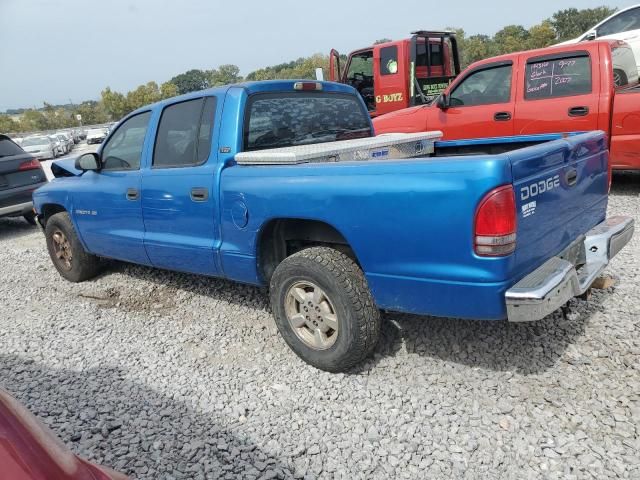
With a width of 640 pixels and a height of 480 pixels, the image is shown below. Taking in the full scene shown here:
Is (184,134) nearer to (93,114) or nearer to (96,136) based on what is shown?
(96,136)

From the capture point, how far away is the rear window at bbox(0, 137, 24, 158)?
324 inches

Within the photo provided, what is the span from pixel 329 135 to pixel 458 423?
2.41m

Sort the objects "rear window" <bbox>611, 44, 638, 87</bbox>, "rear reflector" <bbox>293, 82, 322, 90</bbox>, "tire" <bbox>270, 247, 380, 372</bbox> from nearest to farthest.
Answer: "tire" <bbox>270, 247, 380, 372</bbox> → "rear reflector" <bbox>293, 82, 322, 90</bbox> → "rear window" <bbox>611, 44, 638, 87</bbox>

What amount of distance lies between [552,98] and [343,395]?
5021mm

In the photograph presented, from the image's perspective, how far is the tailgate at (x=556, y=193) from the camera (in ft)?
8.20

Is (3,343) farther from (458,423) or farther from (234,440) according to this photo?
(458,423)

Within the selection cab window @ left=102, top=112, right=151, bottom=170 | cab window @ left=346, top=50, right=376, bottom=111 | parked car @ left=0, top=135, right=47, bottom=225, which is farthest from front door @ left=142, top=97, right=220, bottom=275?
cab window @ left=346, top=50, right=376, bottom=111

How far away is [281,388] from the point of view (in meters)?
3.10

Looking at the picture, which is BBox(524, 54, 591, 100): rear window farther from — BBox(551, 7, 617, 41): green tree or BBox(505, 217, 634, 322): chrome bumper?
BBox(551, 7, 617, 41): green tree

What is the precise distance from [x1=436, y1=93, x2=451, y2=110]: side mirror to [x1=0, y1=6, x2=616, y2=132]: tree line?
999 inches

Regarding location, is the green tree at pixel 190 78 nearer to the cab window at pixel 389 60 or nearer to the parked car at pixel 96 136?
the parked car at pixel 96 136

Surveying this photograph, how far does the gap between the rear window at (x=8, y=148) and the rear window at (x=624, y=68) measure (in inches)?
350

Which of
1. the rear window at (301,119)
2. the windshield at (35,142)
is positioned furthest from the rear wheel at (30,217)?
the windshield at (35,142)

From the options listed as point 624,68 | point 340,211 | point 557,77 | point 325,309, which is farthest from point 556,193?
point 624,68
